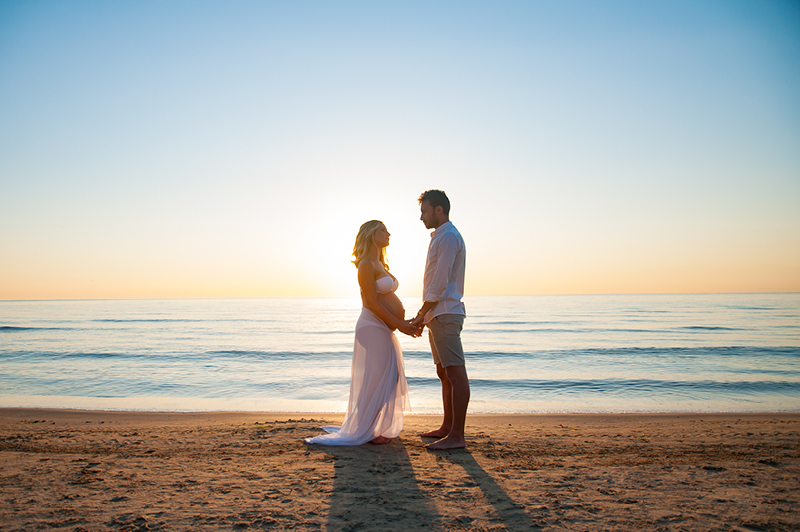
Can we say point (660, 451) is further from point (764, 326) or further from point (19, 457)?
point (764, 326)

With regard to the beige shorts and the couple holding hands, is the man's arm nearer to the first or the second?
the couple holding hands

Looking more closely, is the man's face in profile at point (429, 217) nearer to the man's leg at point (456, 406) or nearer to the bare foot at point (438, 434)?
the man's leg at point (456, 406)

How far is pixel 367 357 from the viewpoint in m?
4.87

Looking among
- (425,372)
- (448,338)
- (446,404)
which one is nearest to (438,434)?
(446,404)

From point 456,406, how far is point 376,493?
1447 millimetres

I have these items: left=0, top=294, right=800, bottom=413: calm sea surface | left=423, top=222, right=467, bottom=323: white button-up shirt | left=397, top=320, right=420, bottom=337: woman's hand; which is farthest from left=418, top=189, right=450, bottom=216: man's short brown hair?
left=0, top=294, right=800, bottom=413: calm sea surface

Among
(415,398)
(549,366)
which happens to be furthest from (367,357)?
(549,366)

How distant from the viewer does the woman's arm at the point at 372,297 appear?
15.5 feet

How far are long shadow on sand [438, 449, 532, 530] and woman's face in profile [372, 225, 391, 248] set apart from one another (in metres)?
2.19

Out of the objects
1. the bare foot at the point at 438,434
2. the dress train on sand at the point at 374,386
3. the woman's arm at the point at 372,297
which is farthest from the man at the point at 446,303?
the dress train on sand at the point at 374,386

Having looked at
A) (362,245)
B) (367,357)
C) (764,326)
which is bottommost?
(764,326)

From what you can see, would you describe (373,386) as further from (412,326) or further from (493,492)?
(493,492)

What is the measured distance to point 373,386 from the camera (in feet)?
15.8

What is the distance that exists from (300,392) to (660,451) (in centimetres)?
826
